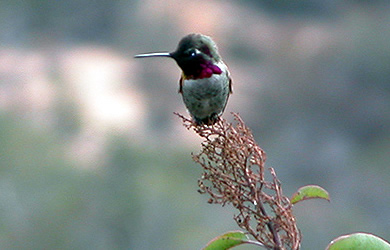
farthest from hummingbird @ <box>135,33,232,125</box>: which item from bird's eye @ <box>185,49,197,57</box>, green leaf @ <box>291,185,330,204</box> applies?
green leaf @ <box>291,185,330,204</box>

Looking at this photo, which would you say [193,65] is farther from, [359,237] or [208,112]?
[359,237]

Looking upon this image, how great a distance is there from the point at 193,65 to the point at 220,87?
142 mm

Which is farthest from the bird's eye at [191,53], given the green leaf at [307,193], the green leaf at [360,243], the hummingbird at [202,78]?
the green leaf at [360,243]

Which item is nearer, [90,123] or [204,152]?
[204,152]

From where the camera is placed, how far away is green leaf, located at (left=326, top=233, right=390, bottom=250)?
3.58 ft

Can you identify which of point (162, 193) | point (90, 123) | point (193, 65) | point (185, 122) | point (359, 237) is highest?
point (193, 65)

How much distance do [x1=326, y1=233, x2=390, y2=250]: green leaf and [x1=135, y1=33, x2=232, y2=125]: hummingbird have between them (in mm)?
548

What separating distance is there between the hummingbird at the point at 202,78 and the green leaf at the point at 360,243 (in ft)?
1.80

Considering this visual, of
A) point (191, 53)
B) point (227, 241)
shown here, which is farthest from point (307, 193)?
point (191, 53)

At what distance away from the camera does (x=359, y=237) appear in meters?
1.11

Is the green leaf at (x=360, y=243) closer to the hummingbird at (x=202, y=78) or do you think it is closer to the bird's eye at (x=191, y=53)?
the hummingbird at (x=202, y=78)

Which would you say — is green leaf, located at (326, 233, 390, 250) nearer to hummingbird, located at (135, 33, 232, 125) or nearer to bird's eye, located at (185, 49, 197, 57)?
hummingbird, located at (135, 33, 232, 125)

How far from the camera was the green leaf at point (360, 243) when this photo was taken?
1090 mm

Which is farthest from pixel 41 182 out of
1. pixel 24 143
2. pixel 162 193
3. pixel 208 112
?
pixel 208 112
